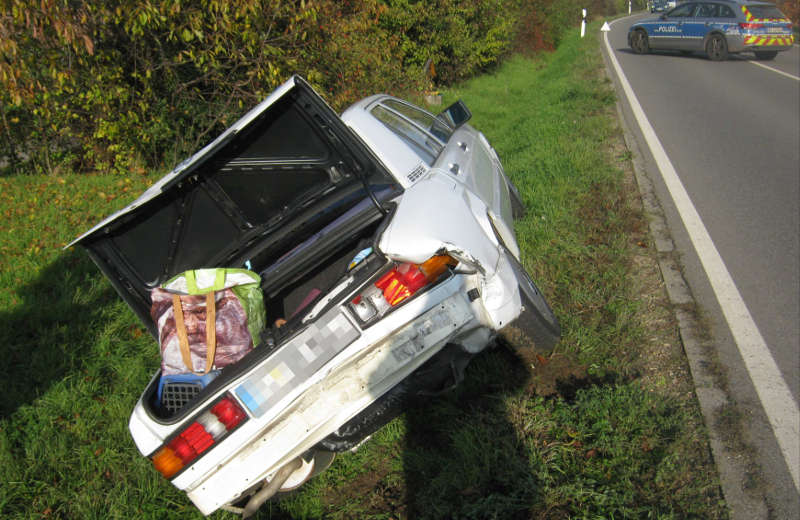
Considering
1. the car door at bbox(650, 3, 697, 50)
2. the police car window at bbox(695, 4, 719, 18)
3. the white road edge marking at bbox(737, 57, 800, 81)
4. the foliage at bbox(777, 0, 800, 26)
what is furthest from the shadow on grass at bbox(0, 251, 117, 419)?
the foliage at bbox(777, 0, 800, 26)

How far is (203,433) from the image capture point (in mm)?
2279

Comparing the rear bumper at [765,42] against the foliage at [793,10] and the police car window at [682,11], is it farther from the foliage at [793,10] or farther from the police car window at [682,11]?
the foliage at [793,10]

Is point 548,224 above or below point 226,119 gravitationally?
below

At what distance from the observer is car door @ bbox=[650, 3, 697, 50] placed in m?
18.2

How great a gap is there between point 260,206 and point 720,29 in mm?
17897

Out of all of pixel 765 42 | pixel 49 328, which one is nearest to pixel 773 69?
pixel 765 42

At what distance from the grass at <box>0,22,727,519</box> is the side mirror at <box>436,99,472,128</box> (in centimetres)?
128

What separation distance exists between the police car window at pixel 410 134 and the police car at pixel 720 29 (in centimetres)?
1588

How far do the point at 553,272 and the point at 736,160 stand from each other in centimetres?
434

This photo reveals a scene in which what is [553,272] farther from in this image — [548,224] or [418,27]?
[418,27]

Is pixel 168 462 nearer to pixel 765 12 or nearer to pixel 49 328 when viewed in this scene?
pixel 49 328

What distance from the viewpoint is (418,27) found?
13.5 m

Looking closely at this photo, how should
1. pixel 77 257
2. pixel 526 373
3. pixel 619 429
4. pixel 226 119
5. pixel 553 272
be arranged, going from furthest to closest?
pixel 226 119 < pixel 77 257 < pixel 553 272 < pixel 526 373 < pixel 619 429

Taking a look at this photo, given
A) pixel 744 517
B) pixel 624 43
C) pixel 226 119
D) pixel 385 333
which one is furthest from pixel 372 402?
pixel 624 43
